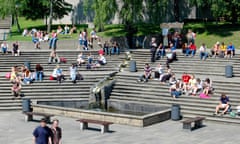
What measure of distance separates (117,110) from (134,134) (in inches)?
261

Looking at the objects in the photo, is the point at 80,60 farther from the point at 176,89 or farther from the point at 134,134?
the point at 134,134

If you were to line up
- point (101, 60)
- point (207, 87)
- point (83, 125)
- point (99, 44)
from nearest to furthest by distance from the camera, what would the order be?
point (83, 125)
point (207, 87)
point (101, 60)
point (99, 44)

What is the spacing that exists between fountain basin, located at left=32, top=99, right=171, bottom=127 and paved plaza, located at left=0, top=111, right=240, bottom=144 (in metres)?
0.38

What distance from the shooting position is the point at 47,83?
3378cm

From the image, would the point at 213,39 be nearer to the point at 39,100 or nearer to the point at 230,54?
the point at 230,54

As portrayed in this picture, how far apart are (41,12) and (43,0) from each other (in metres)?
2.21

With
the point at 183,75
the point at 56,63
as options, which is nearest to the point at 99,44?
the point at 56,63

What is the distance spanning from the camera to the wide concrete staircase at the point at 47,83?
32.4 meters

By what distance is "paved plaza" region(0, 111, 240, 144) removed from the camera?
2334 cm

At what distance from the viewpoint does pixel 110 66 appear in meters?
38.2

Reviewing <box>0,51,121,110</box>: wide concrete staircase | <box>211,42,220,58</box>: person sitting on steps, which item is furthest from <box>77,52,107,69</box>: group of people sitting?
<box>211,42,220,58</box>: person sitting on steps

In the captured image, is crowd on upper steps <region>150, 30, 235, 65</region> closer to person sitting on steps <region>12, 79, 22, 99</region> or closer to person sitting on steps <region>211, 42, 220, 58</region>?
person sitting on steps <region>211, 42, 220, 58</region>

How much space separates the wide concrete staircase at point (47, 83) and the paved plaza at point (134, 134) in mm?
5101

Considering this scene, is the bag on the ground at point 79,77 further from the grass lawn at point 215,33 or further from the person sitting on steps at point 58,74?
the grass lawn at point 215,33
